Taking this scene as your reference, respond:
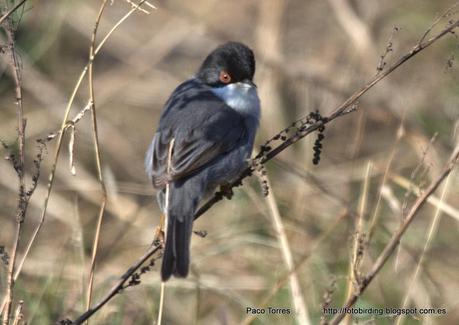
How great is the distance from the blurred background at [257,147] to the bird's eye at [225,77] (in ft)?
2.04

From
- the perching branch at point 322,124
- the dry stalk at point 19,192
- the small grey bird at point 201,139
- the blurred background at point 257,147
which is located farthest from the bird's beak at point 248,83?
the dry stalk at point 19,192

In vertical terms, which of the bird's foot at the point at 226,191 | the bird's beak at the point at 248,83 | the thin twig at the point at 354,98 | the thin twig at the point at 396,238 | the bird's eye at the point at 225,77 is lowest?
the thin twig at the point at 396,238

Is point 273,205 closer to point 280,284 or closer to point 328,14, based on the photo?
point 280,284

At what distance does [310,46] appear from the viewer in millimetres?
8961

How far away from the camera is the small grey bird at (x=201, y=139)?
12.1 feet

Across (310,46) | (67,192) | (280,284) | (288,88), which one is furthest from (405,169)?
(280,284)

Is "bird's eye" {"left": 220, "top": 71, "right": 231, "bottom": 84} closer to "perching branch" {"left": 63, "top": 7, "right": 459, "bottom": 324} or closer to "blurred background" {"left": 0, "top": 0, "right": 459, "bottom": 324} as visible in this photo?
"blurred background" {"left": 0, "top": 0, "right": 459, "bottom": 324}

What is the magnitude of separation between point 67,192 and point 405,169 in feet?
9.76

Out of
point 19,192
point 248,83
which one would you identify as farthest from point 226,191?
point 19,192

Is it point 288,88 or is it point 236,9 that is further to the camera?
point 236,9

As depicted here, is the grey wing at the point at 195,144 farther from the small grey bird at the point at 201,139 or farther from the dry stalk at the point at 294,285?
the dry stalk at the point at 294,285

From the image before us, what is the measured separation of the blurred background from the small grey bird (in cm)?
49

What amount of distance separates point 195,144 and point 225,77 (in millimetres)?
670

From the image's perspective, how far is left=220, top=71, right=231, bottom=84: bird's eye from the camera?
4.56 m
